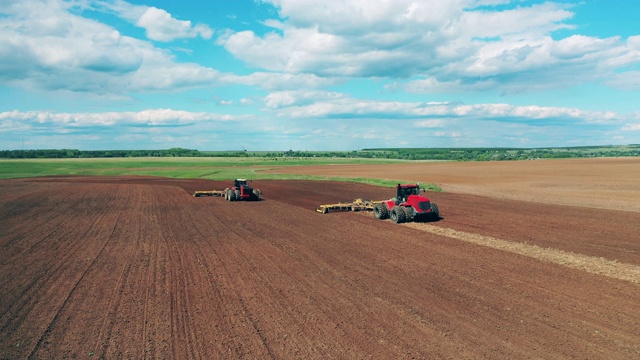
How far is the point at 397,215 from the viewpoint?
81.6 feet

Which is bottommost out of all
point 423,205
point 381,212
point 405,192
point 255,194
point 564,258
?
point 564,258

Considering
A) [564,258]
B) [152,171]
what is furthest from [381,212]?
[152,171]

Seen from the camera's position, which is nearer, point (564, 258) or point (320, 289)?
point (320, 289)

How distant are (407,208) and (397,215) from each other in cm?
83

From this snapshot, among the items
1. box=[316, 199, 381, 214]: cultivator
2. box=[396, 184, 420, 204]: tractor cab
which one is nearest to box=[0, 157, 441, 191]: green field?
box=[316, 199, 381, 214]: cultivator

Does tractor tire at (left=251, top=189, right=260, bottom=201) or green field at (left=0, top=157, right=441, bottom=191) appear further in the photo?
green field at (left=0, top=157, right=441, bottom=191)

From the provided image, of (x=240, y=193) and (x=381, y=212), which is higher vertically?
(x=240, y=193)

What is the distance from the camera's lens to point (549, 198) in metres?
37.2

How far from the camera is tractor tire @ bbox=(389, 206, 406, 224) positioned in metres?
24.8

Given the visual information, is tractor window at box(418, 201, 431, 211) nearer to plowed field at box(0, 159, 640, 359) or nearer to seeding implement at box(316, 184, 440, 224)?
seeding implement at box(316, 184, 440, 224)

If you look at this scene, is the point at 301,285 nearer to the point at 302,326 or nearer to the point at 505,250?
the point at 302,326

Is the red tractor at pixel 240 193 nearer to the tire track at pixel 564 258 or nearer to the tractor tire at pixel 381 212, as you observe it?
the tractor tire at pixel 381 212

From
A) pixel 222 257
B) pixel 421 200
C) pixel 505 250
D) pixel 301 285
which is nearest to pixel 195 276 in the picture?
pixel 222 257

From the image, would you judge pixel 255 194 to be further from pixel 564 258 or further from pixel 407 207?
pixel 564 258
